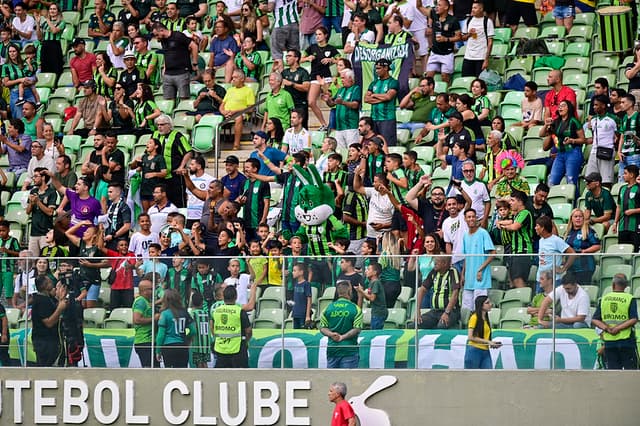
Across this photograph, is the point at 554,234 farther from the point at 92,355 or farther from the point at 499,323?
the point at 92,355

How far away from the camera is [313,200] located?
57.9 feet

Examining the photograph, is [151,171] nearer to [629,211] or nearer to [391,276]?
[391,276]

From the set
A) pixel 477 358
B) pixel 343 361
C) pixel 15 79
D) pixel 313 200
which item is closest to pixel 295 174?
pixel 313 200

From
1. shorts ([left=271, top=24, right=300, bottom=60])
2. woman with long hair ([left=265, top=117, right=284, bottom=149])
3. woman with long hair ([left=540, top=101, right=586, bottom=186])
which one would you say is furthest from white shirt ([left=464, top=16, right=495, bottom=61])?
woman with long hair ([left=265, top=117, right=284, bottom=149])

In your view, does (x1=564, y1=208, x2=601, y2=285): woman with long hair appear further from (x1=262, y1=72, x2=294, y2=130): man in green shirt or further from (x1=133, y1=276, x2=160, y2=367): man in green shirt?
(x1=262, y1=72, x2=294, y2=130): man in green shirt

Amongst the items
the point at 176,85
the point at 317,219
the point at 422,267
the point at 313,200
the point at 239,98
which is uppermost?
the point at 176,85

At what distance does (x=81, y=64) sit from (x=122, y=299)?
7.87 meters

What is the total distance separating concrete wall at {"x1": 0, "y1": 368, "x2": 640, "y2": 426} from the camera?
595 inches

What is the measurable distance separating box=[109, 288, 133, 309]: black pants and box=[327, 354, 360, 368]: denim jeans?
2269 millimetres

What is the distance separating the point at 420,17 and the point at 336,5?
1.48 meters

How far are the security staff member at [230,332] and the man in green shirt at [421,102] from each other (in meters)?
4.93

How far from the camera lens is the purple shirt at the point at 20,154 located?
22.0m

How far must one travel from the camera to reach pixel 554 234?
16.2 meters

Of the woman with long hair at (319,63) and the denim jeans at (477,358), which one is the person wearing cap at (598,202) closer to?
the denim jeans at (477,358)
